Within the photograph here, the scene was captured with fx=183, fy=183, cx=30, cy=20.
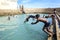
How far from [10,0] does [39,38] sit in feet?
32.8

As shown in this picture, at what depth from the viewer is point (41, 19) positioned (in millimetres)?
4312

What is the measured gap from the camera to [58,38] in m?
3.45

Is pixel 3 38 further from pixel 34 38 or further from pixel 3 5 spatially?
pixel 3 5

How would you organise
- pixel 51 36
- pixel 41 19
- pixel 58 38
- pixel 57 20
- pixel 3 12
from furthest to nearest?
pixel 3 12 → pixel 57 20 → pixel 41 19 → pixel 51 36 → pixel 58 38

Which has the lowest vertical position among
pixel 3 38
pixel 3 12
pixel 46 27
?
pixel 3 12

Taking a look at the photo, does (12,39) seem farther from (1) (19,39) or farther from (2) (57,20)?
(2) (57,20)

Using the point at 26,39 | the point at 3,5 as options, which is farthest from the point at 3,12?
the point at 26,39

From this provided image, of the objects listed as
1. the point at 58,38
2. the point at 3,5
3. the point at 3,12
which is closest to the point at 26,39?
the point at 58,38

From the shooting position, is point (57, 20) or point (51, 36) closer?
point (51, 36)

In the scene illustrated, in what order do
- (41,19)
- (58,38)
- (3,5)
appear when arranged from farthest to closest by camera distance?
1. (3,5)
2. (41,19)
3. (58,38)

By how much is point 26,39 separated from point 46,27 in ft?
1.86

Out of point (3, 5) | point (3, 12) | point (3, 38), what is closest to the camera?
point (3, 38)

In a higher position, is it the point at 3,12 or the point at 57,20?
the point at 57,20

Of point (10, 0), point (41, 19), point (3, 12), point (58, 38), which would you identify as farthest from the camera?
point (3, 12)
